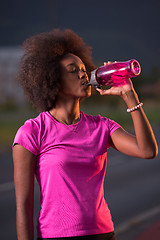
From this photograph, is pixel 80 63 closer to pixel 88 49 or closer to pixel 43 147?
pixel 88 49

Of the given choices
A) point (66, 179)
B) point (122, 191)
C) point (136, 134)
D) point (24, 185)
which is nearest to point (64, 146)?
point (66, 179)

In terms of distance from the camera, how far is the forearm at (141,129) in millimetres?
2109

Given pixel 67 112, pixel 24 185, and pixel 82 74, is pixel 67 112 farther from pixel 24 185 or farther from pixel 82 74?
pixel 24 185

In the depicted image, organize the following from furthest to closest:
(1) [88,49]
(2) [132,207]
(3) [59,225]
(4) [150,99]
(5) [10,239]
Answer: (4) [150,99], (2) [132,207], (5) [10,239], (1) [88,49], (3) [59,225]

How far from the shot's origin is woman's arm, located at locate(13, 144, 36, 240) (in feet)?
6.58

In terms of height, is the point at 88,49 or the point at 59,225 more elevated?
the point at 88,49

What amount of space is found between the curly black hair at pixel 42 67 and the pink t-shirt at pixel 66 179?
21 cm

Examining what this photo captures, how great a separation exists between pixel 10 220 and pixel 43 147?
427 centimetres

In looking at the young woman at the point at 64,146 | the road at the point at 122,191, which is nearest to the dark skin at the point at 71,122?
the young woman at the point at 64,146

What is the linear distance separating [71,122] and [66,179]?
373 mm

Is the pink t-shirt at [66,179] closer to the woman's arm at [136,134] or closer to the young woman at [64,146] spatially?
the young woman at [64,146]

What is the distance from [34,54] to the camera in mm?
2270

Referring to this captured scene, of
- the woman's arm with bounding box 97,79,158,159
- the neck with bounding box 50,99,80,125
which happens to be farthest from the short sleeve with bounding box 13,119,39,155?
the woman's arm with bounding box 97,79,158,159

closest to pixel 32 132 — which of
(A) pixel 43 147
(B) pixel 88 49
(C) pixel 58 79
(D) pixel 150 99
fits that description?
(A) pixel 43 147
